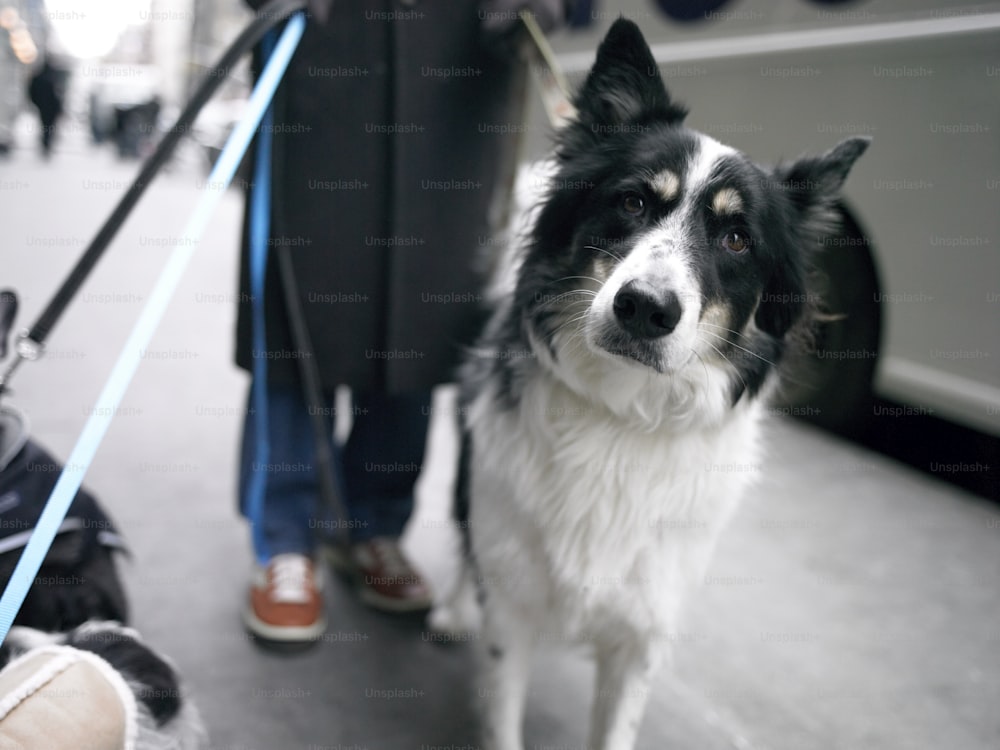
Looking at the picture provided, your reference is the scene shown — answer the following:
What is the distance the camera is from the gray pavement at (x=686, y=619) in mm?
2090

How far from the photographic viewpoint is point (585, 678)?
90.5 inches

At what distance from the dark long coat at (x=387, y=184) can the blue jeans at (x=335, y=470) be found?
13 cm

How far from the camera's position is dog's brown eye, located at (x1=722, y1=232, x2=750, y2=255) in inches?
66.1

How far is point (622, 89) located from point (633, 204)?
28 centimetres

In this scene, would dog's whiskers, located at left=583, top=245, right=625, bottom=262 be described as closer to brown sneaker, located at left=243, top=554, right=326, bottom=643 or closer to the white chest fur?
the white chest fur

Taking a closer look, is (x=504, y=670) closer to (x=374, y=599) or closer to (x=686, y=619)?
(x=686, y=619)

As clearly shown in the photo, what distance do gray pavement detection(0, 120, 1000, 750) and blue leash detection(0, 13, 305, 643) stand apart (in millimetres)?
916

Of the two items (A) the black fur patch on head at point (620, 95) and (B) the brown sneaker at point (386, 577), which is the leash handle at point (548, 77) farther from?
(B) the brown sneaker at point (386, 577)

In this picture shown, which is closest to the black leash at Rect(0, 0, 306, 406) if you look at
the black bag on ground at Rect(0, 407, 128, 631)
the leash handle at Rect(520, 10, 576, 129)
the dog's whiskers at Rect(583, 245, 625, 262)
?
the black bag on ground at Rect(0, 407, 128, 631)

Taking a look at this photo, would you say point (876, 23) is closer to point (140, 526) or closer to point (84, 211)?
point (140, 526)

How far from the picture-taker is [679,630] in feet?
6.02

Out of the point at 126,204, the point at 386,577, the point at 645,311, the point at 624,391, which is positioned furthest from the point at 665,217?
the point at 386,577

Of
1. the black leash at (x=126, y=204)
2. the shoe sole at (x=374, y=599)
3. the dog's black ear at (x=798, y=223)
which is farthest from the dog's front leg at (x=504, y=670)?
the black leash at (x=126, y=204)

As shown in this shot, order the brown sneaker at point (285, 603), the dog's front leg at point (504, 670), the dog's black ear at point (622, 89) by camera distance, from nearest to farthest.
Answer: the dog's black ear at point (622, 89), the dog's front leg at point (504, 670), the brown sneaker at point (285, 603)
